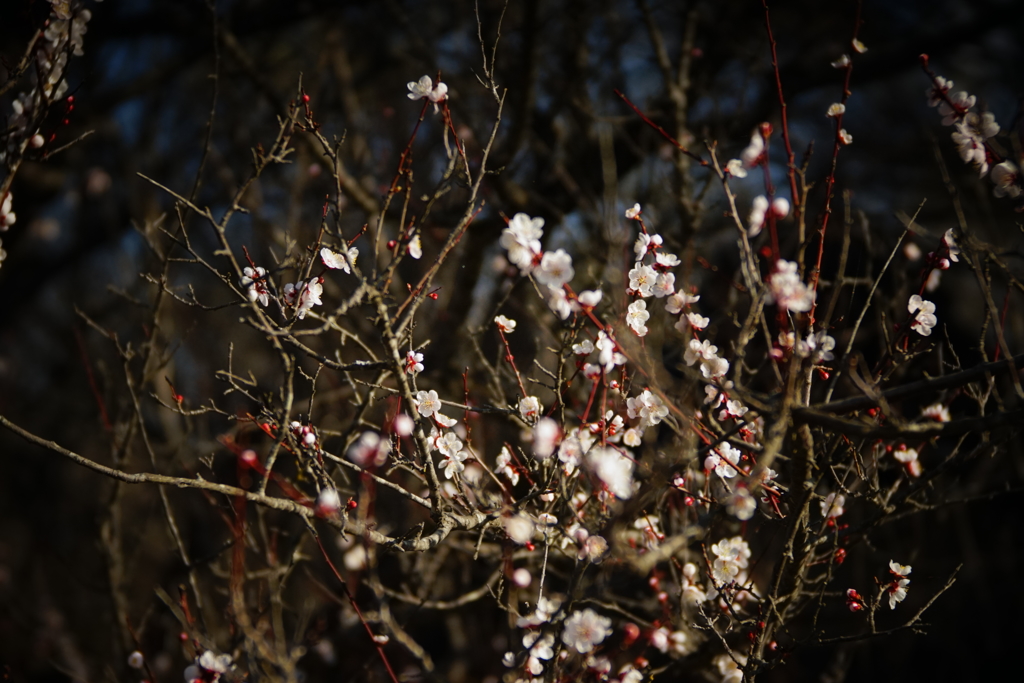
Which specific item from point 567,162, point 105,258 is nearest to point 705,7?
point 567,162

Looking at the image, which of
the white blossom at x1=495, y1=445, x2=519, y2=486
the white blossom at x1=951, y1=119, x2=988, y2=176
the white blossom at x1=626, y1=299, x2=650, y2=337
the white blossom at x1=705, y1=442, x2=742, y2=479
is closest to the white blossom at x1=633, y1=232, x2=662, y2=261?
the white blossom at x1=626, y1=299, x2=650, y2=337

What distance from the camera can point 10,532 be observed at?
950 cm

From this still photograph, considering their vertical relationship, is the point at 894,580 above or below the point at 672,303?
below

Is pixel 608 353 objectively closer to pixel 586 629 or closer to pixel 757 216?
pixel 757 216

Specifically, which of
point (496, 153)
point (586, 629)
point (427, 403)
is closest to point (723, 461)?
point (586, 629)

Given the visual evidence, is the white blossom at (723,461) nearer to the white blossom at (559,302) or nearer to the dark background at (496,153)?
the white blossom at (559,302)

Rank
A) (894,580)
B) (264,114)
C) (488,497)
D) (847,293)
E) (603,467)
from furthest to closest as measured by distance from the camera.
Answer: (264,114)
(847,293)
(894,580)
(488,497)
(603,467)

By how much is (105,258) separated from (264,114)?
17.0ft

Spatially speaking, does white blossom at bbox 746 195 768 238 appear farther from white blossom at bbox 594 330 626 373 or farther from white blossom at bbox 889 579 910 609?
white blossom at bbox 889 579 910 609

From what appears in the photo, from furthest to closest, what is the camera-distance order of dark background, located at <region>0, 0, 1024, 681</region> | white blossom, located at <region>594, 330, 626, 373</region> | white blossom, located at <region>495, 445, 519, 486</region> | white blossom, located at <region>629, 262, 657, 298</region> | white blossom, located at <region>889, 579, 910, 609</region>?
dark background, located at <region>0, 0, 1024, 681</region>, white blossom, located at <region>495, 445, 519, 486</region>, white blossom, located at <region>889, 579, 910, 609</region>, white blossom, located at <region>629, 262, 657, 298</region>, white blossom, located at <region>594, 330, 626, 373</region>

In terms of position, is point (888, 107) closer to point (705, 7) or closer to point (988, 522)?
point (705, 7)

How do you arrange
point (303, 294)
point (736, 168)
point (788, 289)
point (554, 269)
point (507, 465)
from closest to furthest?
point (788, 289)
point (554, 269)
point (303, 294)
point (736, 168)
point (507, 465)

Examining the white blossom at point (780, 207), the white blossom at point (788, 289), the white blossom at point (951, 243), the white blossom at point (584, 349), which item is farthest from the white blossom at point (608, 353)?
the white blossom at point (951, 243)

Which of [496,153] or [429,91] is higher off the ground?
[429,91]
